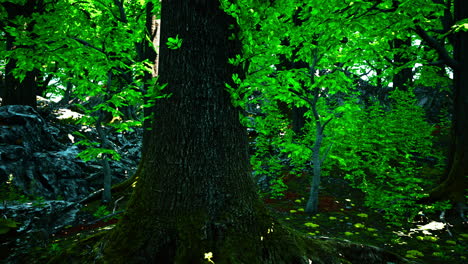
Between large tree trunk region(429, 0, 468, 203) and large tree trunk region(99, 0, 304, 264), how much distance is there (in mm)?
5892

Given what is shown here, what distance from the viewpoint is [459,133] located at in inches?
269

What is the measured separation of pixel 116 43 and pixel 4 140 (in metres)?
5.14

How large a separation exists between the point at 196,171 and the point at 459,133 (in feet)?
25.8

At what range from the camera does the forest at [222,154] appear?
2.72m

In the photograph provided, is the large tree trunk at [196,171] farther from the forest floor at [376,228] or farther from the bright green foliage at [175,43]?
the forest floor at [376,228]

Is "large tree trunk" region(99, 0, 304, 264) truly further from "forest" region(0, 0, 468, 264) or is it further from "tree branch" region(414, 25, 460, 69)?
"tree branch" region(414, 25, 460, 69)

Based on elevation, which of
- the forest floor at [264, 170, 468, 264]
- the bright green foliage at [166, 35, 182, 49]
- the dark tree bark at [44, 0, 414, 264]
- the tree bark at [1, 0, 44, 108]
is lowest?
the forest floor at [264, 170, 468, 264]

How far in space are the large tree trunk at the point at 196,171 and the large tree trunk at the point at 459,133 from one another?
19.3 feet

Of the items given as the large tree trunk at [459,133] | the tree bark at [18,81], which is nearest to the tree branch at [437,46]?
the large tree trunk at [459,133]

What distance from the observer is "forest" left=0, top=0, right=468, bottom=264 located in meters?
2.72

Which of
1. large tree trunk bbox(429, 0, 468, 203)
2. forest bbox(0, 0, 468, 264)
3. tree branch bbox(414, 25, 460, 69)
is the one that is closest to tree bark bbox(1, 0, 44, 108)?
forest bbox(0, 0, 468, 264)

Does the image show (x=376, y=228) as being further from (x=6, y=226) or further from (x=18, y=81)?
(x=18, y=81)

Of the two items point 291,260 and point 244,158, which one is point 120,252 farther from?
point 291,260

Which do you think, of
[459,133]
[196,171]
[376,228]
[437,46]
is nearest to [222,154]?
[196,171]
